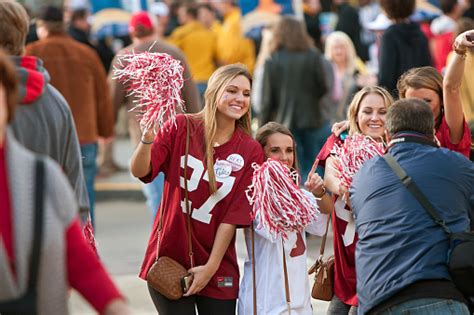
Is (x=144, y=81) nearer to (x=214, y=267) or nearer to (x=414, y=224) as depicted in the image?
(x=214, y=267)

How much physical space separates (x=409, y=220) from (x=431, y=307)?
14.2 inches

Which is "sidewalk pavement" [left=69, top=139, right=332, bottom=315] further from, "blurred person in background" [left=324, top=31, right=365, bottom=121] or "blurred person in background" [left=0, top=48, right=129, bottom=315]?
"blurred person in background" [left=0, top=48, right=129, bottom=315]

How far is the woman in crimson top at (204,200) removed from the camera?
5316 mm

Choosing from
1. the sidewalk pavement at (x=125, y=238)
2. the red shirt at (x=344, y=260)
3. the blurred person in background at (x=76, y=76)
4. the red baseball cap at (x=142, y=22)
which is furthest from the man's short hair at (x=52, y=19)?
the red shirt at (x=344, y=260)

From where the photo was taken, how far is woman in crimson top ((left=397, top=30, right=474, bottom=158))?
5.57m

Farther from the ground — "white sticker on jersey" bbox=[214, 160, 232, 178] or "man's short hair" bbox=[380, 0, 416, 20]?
"man's short hair" bbox=[380, 0, 416, 20]

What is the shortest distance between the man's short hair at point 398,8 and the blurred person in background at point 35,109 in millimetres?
4354

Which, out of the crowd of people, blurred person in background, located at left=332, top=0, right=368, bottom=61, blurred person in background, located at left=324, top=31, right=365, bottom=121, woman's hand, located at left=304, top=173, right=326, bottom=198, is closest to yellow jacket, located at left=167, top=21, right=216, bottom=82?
blurred person in background, located at left=332, top=0, right=368, bottom=61

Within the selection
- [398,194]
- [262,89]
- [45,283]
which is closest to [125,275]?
[262,89]

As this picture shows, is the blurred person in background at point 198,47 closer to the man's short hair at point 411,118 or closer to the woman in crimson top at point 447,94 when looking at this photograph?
the woman in crimson top at point 447,94

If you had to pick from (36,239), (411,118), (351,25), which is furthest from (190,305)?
(351,25)

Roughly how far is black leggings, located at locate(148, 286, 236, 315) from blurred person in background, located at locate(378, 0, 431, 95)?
341 cm

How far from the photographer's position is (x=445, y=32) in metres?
10.7

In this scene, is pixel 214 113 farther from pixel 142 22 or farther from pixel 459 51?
pixel 142 22
